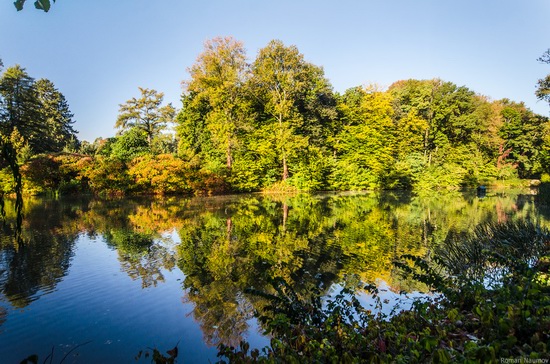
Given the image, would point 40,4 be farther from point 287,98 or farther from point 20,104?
point 20,104

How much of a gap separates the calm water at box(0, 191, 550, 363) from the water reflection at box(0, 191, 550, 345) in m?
0.03

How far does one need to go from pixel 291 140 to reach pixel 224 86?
24.6ft

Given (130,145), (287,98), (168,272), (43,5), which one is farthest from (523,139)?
(43,5)

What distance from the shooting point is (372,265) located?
7469mm

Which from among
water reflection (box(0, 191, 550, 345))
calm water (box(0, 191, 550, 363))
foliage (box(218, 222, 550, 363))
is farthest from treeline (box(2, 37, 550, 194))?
foliage (box(218, 222, 550, 363))

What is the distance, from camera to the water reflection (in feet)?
18.9

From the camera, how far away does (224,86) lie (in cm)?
2859

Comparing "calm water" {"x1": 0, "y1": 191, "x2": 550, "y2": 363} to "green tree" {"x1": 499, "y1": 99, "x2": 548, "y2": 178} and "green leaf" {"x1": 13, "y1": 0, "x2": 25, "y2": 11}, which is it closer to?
"green leaf" {"x1": 13, "y1": 0, "x2": 25, "y2": 11}

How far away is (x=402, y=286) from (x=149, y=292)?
14.9 feet

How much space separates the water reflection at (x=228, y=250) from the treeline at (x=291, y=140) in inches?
490

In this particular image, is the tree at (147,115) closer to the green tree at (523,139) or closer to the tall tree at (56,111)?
the tall tree at (56,111)

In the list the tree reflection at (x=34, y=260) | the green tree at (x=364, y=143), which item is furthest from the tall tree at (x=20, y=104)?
the green tree at (x=364, y=143)

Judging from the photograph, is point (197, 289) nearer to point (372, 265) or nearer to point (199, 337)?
point (199, 337)

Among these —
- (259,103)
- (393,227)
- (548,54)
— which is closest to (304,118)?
(259,103)
